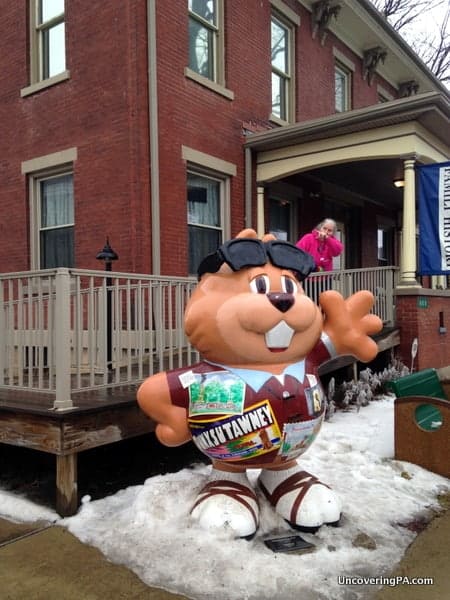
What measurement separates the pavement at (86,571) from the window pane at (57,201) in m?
5.41

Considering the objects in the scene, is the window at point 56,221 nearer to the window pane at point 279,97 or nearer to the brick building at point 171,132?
the brick building at point 171,132

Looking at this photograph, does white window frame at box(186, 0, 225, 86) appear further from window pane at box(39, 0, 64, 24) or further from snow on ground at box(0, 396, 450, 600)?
snow on ground at box(0, 396, 450, 600)

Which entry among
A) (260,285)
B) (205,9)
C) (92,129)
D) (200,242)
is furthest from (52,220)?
(260,285)

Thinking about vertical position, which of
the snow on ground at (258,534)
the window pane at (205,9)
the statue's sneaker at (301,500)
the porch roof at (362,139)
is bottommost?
the snow on ground at (258,534)

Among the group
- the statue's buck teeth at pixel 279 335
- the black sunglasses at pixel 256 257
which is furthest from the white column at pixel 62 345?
the statue's buck teeth at pixel 279 335

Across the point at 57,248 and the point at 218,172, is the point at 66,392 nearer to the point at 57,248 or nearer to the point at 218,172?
the point at 57,248

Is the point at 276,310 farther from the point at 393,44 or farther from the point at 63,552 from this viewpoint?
the point at 393,44

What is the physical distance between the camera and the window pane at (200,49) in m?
7.95

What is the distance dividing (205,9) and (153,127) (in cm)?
255

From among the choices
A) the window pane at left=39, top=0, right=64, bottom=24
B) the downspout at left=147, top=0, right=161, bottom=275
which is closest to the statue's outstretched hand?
the downspout at left=147, top=0, right=161, bottom=275

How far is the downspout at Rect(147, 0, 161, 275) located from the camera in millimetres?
6934

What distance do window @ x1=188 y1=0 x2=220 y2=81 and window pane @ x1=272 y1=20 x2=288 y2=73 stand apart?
1623 millimetres

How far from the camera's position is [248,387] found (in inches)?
121

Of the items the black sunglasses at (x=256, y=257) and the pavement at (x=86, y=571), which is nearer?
the pavement at (x=86, y=571)
